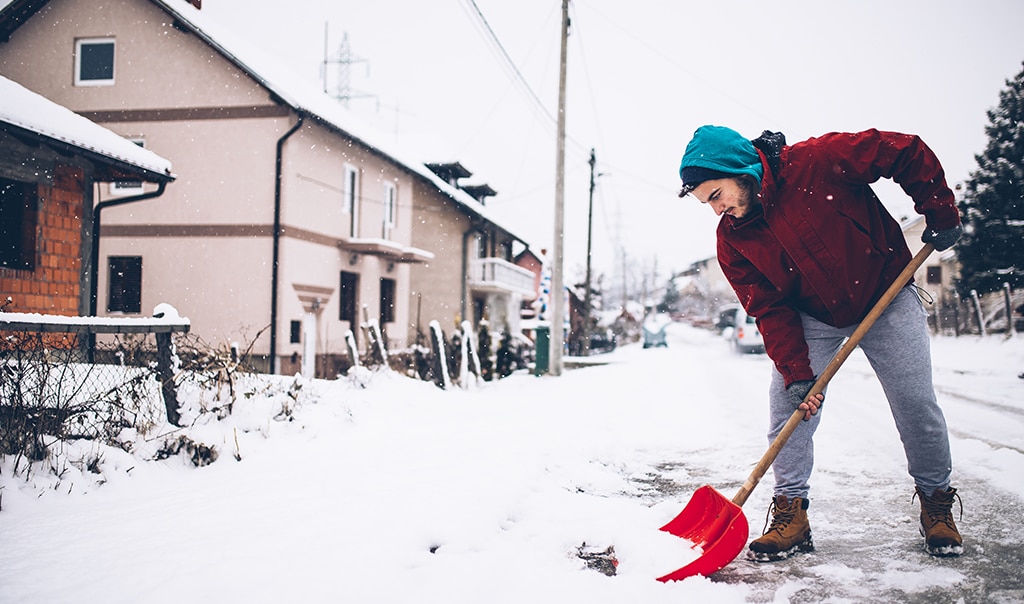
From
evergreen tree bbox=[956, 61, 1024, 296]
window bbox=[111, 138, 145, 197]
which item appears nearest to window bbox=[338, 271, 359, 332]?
window bbox=[111, 138, 145, 197]

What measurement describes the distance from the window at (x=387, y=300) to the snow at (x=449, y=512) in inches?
589

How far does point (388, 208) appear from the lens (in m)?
19.1

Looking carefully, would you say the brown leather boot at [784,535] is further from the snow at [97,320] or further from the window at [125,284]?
the window at [125,284]

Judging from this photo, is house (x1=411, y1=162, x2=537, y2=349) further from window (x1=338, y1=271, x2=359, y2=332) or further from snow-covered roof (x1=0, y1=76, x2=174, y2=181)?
snow-covered roof (x1=0, y1=76, x2=174, y2=181)

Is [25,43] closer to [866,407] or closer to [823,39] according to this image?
[823,39]

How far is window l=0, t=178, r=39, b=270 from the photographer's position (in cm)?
684

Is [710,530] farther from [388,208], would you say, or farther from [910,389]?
[388,208]

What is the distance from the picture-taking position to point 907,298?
2.41 m

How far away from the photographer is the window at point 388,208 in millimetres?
18750

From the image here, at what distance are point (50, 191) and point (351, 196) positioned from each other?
972 centimetres

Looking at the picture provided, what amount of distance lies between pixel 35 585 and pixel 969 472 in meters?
4.18

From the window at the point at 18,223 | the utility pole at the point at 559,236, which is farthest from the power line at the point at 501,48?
the window at the point at 18,223

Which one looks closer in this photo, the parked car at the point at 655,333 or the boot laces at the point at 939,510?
the boot laces at the point at 939,510

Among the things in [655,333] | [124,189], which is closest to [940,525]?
[124,189]
